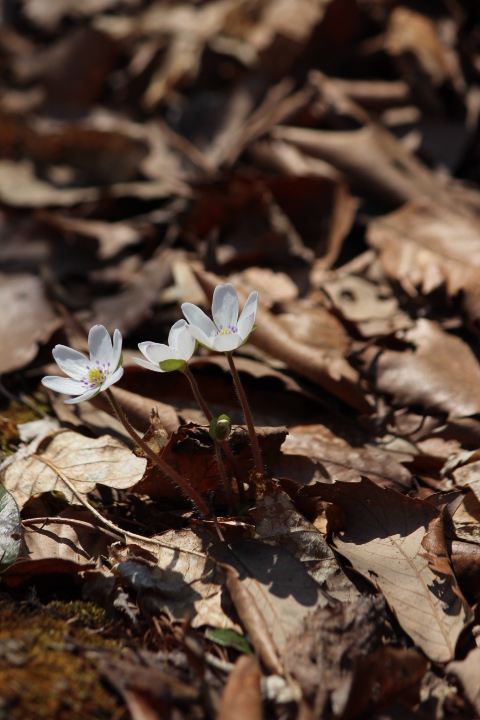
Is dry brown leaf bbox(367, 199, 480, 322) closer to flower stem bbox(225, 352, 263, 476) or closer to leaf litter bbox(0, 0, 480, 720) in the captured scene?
leaf litter bbox(0, 0, 480, 720)

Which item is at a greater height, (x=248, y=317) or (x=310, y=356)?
(x=248, y=317)

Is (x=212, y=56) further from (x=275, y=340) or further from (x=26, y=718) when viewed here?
(x=26, y=718)

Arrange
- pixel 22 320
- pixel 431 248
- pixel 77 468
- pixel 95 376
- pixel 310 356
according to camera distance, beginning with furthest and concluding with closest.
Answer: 1. pixel 431 248
2. pixel 22 320
3. pixel 310 356
4. pixel 77 468
5. pixel 95 376

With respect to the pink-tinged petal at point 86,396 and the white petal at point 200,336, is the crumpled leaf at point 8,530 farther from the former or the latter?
the white petal at point 200,336

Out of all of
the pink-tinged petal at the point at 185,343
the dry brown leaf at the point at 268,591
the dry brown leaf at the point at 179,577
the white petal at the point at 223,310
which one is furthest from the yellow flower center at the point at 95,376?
the dry brown leaf at the point at 268,591

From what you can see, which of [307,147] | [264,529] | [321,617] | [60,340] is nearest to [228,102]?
[307,147]

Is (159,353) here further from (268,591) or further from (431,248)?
(431,248)

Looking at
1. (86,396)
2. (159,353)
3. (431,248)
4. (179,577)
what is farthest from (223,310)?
(431,248)
